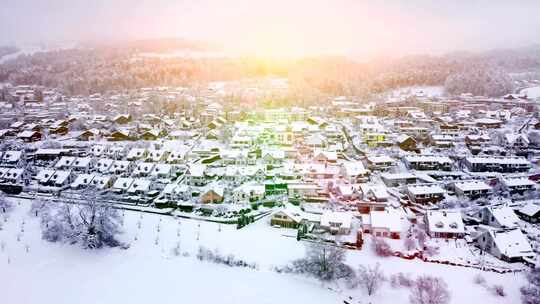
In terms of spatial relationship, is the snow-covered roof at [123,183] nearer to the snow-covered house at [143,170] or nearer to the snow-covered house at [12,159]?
the snow-covered house at [143,170]

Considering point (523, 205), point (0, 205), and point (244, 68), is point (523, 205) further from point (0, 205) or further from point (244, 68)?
point (244, 68)

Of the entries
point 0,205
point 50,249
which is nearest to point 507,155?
point 50,249

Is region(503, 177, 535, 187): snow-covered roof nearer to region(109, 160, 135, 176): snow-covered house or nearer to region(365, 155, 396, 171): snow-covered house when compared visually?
region(365, 155, 396, 171): snow-covered house

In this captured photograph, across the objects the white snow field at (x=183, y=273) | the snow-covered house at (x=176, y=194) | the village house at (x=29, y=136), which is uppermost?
the village house at (x=29, y=136)

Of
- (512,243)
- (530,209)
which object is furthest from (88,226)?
(530,209)

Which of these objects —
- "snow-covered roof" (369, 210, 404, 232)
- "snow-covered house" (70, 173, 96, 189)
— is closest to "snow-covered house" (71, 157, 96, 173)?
"snow-covered house" (70, 173, 96, 189)

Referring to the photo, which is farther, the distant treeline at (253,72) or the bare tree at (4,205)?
the distant treeline at (253,72)

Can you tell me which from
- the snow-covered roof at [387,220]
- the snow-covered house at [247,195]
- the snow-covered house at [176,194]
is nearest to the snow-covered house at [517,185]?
the snow-covered roof at [387,220]
